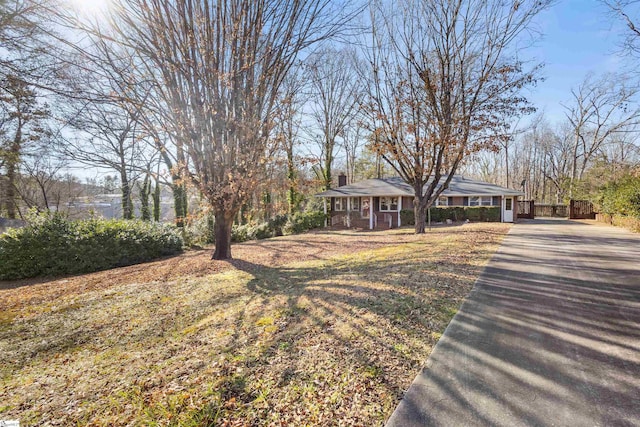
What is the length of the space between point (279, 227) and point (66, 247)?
1133 centimetres

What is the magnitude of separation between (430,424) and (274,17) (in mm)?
8170

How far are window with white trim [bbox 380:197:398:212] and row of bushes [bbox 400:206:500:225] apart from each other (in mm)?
1130

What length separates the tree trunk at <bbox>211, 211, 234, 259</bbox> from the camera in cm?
826

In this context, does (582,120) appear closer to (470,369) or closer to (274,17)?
(274,17)

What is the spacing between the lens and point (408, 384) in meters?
2.53

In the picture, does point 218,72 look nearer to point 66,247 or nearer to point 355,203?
point 66,247

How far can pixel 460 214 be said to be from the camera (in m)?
21.5

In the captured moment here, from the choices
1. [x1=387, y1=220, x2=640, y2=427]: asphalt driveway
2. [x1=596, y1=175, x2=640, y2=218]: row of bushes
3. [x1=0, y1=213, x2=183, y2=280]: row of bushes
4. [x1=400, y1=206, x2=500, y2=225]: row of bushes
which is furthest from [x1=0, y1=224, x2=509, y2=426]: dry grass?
[x1=400, y1=206, x2=500, y2=225]: row of bushes

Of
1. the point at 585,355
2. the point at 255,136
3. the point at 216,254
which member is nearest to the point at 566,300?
the point at 585,355

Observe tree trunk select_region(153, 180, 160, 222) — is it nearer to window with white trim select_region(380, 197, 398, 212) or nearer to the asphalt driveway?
window with white trim select_region(380, 197, 398, 212)

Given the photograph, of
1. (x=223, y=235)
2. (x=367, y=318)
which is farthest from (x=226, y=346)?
(x=223, y=235)

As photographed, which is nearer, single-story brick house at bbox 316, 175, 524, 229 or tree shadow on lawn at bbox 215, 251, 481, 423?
tree shadow on lawn at bbox 215, 251, 481, 423

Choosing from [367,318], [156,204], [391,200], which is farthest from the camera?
[156,204]

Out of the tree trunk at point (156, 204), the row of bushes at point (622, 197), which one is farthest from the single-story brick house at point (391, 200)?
the tree trunk at point (156, 204)
